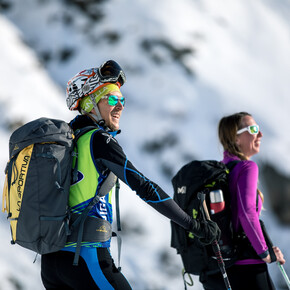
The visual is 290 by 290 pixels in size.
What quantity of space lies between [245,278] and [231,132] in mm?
1419

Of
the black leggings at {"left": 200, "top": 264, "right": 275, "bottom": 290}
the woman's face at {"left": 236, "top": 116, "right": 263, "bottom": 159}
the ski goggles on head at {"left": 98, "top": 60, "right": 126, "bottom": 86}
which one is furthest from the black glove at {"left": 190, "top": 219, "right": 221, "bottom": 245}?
the woman's face at {"left": 236, "top": 116, "right": 263, "bottom": 159}

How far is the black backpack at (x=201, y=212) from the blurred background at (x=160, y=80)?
6.17 metres

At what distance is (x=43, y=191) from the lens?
254 centimetres

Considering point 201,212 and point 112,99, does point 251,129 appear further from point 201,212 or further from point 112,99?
point 112,99

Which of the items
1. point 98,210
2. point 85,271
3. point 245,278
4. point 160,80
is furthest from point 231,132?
point 160,80

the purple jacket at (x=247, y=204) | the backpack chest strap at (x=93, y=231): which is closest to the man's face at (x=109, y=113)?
the backpack chest strap at (x=93, y=231)

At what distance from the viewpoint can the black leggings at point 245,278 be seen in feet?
11.3

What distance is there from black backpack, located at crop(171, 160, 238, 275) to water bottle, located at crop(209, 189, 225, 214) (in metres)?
0.03

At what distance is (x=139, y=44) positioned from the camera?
68.9 ft

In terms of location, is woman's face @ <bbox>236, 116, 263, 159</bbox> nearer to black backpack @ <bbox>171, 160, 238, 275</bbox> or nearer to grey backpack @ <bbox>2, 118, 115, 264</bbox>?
black backpack @ <bbox>171, 160, 238, 275</bbox>

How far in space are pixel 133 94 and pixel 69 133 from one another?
53.8 feet

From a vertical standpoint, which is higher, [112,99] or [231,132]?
[112,99]

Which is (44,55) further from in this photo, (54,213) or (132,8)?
(54,213)

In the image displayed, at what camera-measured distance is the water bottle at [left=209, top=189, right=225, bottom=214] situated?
3.52 metres
